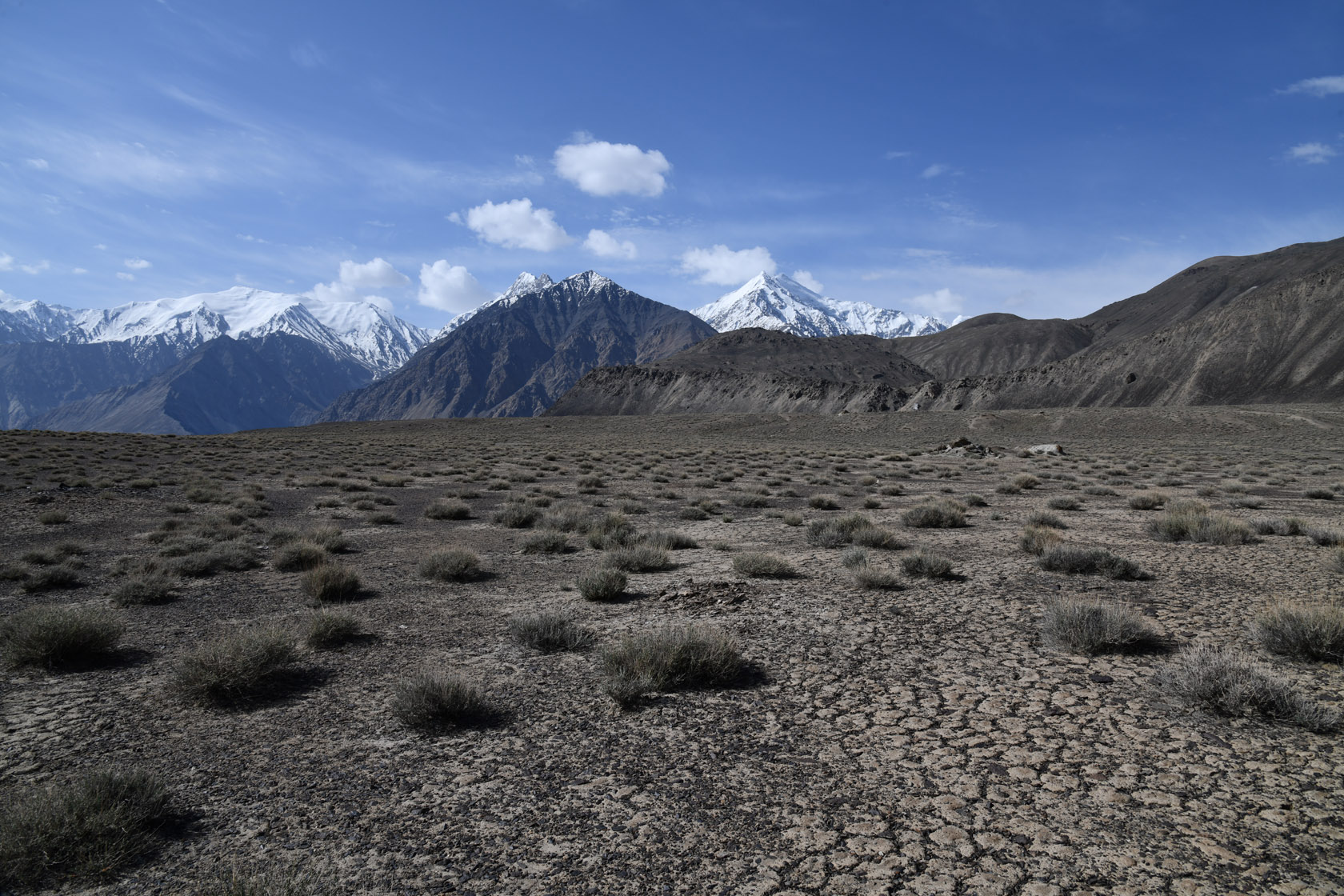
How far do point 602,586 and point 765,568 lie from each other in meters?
2.53

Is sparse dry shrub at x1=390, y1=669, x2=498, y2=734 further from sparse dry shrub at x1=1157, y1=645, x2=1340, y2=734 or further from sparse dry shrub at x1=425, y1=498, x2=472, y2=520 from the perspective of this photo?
sparse dry shrub at x1=425, y1=498, x2=472, y2=520

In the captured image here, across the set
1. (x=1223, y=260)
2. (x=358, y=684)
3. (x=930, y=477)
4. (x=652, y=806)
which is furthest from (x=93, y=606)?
(x=1223, y=260)

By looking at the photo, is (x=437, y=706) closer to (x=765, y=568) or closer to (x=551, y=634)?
(x=551, y=634)

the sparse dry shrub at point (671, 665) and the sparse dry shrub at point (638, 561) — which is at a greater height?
the sparse dry shrub at point (671, 665)

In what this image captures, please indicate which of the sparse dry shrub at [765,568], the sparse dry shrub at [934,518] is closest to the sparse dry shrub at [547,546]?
the sparse dry shrub at [765,568]

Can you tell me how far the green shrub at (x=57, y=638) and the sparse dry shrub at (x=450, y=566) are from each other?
12.9 feet

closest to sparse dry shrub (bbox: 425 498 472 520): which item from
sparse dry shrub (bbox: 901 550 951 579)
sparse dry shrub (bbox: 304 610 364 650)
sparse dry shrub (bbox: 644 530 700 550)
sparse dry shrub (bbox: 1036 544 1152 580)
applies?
sparse dry shrub (bbox: 644 530 700 550)

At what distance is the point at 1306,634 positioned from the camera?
5180 mm

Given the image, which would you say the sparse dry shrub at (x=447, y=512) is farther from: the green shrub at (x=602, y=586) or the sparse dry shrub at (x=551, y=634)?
the sparse dry shrub at (x=551, y=634)

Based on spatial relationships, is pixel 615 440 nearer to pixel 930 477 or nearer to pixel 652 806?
pixel 930 477

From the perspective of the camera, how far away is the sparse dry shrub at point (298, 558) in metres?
10.7

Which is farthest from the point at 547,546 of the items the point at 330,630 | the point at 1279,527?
the point at 1279,527

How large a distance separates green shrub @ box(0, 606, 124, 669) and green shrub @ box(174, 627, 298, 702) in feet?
4.41

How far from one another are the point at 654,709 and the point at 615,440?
57078 millimetres
